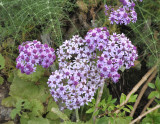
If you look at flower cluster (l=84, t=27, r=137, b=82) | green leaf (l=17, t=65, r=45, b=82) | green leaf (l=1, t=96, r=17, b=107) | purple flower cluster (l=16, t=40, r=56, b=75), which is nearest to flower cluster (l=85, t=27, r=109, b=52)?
flower cluster (l=84, t=27, r=137, b=82)

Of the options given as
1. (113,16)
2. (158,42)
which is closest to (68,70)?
(113,16)

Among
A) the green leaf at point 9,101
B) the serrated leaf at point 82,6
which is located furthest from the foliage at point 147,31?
the green leaf at point 9,101

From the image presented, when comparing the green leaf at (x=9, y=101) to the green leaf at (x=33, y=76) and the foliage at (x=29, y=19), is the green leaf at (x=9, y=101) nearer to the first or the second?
the green leaf at (x=33, y=76)

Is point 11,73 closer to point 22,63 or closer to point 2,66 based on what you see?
point 2,66

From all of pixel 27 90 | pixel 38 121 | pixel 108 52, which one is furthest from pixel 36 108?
pixel 108 52

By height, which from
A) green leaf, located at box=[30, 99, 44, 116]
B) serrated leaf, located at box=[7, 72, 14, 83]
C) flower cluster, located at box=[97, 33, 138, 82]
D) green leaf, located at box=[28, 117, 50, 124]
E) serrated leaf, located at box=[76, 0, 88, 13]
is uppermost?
serrated leaf, located at box=[76, 0, 88, 13]

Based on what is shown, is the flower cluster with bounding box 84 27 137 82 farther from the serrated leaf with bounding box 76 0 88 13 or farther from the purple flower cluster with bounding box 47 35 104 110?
the serrated leaf with bounding box 76 0 88 13

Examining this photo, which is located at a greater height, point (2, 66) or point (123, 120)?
point (2, 66)
